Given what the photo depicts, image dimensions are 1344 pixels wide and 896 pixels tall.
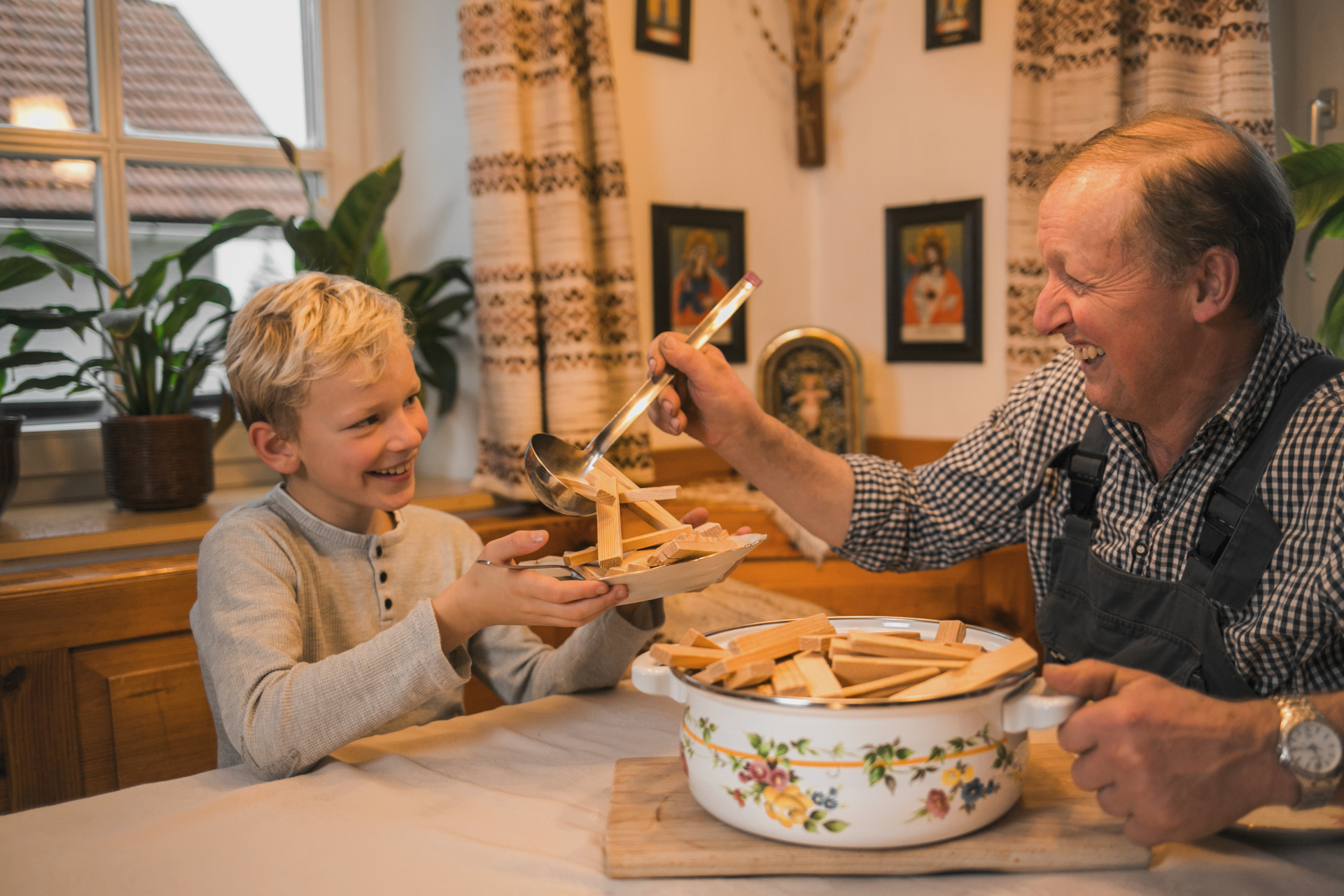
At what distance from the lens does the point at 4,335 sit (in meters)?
2.05

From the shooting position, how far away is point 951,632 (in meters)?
0.84

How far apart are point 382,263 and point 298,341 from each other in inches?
40.7

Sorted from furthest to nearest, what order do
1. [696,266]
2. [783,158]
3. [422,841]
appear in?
[783,158], [696,266], [422,841]

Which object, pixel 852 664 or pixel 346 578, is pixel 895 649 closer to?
A: pixel 852 664

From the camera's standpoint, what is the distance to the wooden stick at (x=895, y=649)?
Answer: 2.51ft

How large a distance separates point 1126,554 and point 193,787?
3.34 ft

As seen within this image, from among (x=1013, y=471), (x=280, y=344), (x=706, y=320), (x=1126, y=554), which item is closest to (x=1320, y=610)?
(x=1126, y=554)

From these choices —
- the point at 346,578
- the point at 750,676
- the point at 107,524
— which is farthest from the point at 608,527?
the point at 107,524

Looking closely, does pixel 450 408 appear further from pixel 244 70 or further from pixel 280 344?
pixel 280 344

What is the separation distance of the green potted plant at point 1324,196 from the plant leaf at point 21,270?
1970 millimetres

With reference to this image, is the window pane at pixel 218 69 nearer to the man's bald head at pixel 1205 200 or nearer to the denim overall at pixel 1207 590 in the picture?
the man's bald head at pixel 1205 200

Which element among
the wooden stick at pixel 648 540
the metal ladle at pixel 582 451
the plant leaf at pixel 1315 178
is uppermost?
the plant leaf at pixel 1315 178

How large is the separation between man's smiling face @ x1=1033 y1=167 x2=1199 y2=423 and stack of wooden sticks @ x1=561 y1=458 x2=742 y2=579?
0.49 m

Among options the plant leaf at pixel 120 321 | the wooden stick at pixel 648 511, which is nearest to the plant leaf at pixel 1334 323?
the wooden stick at pixel 648 511
